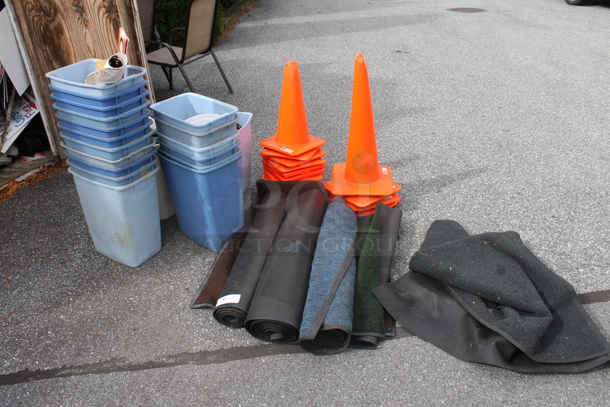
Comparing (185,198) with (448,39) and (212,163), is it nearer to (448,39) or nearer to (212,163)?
(212,163)

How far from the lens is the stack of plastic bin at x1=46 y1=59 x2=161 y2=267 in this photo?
229 cm

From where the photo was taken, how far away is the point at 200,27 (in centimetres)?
483

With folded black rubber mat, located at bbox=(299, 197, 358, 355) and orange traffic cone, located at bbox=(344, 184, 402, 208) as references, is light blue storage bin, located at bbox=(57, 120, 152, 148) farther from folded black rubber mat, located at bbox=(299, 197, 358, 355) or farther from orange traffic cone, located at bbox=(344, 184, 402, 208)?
orange traffic cone, located at bbox=(344, 184, 402, 208)

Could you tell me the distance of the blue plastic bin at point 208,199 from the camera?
2.62 metres

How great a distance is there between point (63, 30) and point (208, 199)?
1.83 meters

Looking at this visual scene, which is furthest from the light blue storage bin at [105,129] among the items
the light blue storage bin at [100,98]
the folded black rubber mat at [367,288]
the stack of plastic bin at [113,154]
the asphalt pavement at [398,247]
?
the folded black rubber mat at [367,288]

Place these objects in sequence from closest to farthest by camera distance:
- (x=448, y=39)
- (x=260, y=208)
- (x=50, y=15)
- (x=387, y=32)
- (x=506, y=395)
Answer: (x=506, y=395) → (x=260, y=208) → (x=50, y=15) → (x=448, y=39) → (x=387, y=32)

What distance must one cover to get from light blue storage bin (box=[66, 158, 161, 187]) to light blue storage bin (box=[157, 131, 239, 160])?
0.42 feet

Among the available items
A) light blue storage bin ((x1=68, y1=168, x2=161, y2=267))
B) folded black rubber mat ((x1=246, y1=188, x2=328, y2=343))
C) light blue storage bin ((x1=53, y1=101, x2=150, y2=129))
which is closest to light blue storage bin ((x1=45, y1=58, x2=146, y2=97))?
light blue storage bin ((x1=53, y1=101, x2=150, y2=129))

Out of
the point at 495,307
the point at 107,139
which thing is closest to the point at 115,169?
the point at 107,139

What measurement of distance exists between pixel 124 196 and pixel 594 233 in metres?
2.92

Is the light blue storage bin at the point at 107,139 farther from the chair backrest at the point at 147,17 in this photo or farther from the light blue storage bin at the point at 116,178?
the chair backrest at the point at 147,17

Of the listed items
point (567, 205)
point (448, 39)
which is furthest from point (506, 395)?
point (448, 39)

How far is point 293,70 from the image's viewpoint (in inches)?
124
